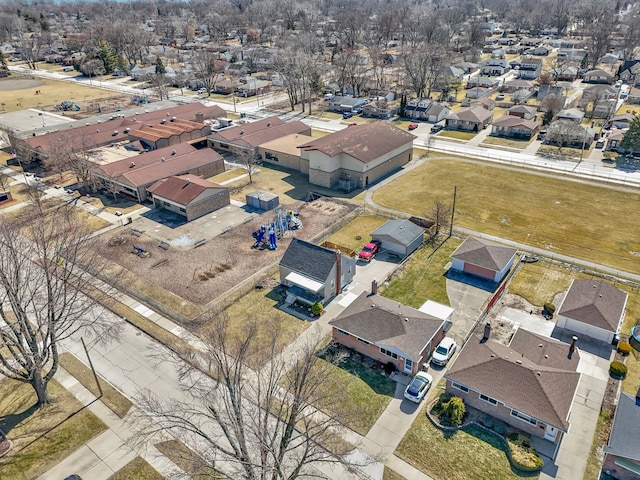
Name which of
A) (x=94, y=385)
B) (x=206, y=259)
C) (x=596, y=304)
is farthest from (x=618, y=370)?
(x=94, y=385)

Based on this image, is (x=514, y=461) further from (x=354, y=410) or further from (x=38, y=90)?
(x=38, y=90)

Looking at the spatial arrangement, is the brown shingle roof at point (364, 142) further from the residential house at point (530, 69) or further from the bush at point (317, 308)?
the residential house at point (530, 69)

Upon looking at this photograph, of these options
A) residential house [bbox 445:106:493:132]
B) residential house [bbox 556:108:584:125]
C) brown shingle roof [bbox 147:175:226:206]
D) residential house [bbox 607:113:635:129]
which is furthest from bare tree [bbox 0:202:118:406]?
residential house [bbox 607:113:635:129]

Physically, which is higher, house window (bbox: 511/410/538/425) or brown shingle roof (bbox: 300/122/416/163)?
brown shingle roof (bbox: 300/122/416/163)

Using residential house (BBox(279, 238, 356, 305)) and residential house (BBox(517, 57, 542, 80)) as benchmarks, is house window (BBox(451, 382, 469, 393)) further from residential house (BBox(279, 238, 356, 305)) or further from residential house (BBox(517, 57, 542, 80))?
residential house (BBox(517, 57, 542, 80))

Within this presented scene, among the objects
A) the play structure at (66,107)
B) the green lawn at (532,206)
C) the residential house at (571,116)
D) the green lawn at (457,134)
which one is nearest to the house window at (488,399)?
the green lawn at (532,206)

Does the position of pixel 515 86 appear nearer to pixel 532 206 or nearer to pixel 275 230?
pixel 532 206
